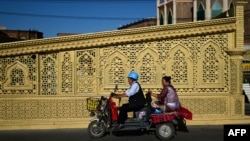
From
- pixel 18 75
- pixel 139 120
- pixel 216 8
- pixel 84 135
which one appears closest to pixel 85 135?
pixel 84 135

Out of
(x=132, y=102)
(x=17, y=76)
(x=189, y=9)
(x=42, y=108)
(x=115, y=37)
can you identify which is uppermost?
(x=189, y=9)

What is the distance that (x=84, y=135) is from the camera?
8430mm

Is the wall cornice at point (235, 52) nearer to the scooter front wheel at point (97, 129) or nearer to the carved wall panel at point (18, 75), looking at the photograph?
the scooter front wheel at point (97, 129)

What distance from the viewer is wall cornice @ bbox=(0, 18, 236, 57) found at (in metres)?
9.29

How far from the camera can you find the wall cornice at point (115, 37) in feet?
30.5

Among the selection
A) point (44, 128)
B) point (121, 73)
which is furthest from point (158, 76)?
point (44, 128)

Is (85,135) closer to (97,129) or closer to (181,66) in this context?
(97,129)

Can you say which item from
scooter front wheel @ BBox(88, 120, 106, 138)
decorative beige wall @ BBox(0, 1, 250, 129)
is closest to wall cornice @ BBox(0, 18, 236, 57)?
decorative beige wall @ BBox(0, 1, 250, 129)

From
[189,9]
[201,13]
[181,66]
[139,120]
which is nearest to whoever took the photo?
[139,120]

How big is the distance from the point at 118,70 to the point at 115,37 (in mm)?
862

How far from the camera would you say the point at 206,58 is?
965cm

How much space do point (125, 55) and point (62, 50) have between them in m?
1.63

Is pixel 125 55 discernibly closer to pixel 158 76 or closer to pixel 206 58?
pixel 158 76

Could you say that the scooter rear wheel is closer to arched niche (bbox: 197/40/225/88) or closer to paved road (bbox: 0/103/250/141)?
A: paved road (bbox: 0/103/250/141)
